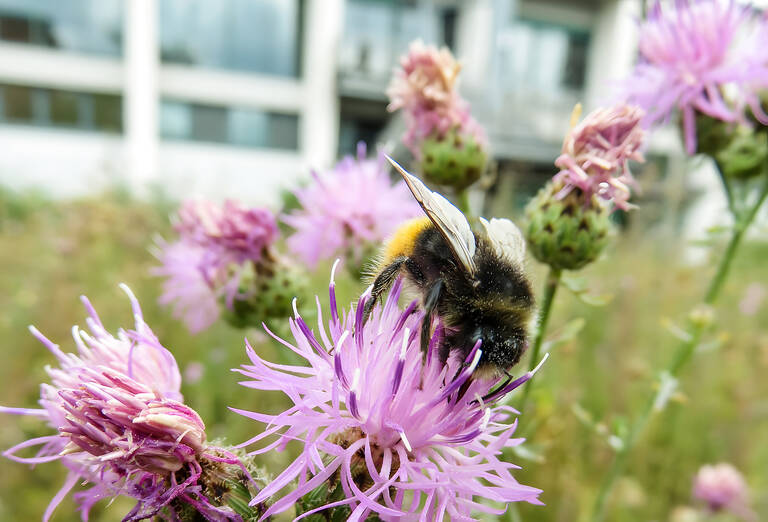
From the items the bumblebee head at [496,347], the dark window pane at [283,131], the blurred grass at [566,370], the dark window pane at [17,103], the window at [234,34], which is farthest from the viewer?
the dark window pane at [283,131]

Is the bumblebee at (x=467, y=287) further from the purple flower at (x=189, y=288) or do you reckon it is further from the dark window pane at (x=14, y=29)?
the dark window pane at (x=14, y=29)

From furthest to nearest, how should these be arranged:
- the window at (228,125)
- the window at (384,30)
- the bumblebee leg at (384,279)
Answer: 1. the window at (228,125)
2. the window at (384,30)
3. the bumblebee leg at (384,279)

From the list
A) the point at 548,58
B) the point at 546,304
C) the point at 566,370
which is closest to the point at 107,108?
the point at 548,58

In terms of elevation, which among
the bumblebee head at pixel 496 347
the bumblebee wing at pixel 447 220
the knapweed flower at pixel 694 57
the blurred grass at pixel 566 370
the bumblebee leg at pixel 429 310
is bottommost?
the blurred grass at pixel 566 370

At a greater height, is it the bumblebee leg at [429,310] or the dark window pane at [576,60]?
the dark window pane at [576,60]

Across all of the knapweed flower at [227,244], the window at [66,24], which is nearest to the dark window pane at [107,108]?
the window at [66,24]

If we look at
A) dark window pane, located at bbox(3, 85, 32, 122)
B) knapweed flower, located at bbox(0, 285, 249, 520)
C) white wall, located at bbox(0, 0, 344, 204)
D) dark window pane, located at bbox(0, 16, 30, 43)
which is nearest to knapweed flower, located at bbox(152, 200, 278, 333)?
knapweed flower, located at bbox(0, 285, 249, 520)
